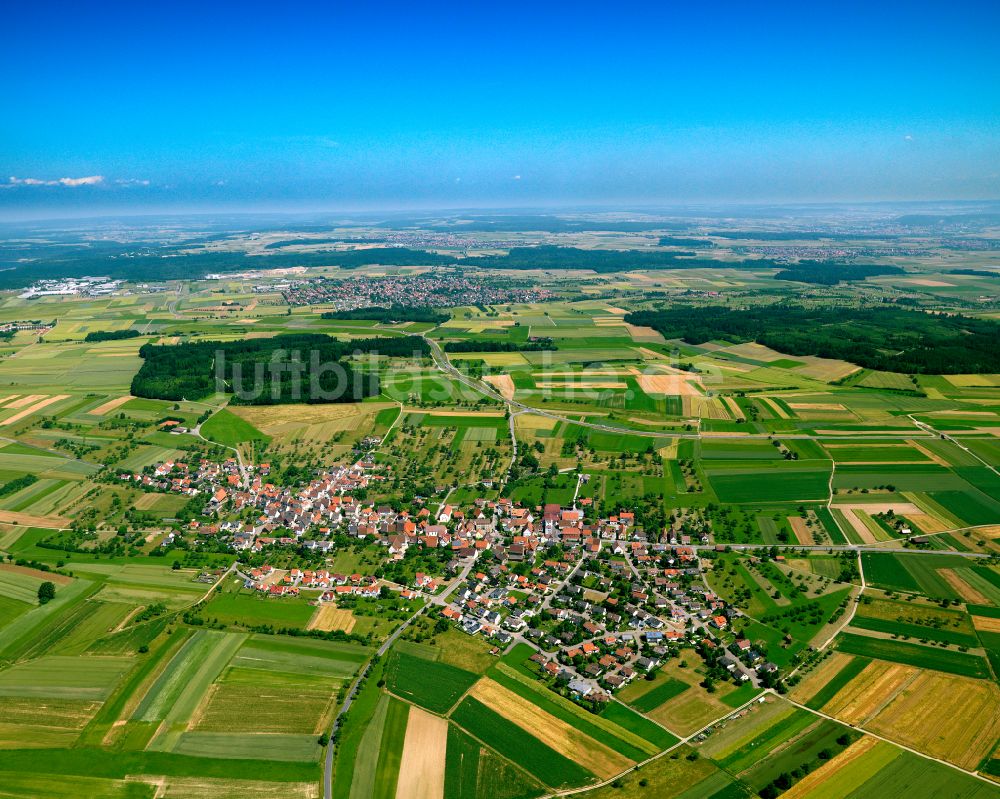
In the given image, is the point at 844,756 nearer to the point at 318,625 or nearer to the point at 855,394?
the point at 318,625

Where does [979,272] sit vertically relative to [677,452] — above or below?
above

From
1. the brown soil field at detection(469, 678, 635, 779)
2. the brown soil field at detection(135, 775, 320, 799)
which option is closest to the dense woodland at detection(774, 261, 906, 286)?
the brown soil field at detection(469, 678, 635, 779)

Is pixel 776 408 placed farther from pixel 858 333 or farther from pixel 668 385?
pixel 858 333

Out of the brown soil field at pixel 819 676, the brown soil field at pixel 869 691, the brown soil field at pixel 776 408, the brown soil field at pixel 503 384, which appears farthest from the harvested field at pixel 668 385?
the brown soil field at pixel 869 691

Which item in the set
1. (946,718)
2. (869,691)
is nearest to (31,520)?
(869,691)

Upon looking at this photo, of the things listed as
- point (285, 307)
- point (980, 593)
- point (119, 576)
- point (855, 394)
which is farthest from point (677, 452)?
point (285, 307)

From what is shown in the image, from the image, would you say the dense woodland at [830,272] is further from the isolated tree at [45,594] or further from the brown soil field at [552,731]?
the isolated tree at [45,594]
